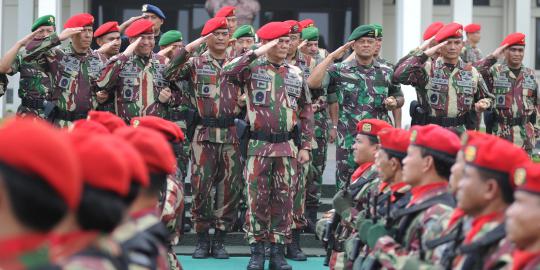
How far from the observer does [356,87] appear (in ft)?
38.0

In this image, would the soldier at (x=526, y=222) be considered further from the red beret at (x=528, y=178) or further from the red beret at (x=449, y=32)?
the red beret at (x=449, y=32)

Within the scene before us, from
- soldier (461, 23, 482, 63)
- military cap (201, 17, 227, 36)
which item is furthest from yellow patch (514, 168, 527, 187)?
soldier (461, 23, 482, 63)

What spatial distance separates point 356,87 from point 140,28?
2.22m

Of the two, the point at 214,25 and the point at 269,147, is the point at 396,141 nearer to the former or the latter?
the point at 269,147

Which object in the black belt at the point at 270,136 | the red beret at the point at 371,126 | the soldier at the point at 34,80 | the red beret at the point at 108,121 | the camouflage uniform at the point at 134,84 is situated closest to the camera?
the red beret at the point at 108,121

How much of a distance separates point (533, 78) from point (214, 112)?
419 centimetres

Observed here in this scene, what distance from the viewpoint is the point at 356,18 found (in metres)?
22.6

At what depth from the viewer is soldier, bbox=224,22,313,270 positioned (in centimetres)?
1063

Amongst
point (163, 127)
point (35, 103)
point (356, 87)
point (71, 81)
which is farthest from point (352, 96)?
point (163, 127)

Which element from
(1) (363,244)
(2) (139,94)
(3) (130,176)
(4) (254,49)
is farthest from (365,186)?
(3) (130,176)

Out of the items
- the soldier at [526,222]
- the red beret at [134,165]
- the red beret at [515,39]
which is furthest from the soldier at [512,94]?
the red beret at [134,165]

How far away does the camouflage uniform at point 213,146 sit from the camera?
11438mm

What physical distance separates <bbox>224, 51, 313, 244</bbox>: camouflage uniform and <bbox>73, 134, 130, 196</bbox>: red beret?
22.9ft

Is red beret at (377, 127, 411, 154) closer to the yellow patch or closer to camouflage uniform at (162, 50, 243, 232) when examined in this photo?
the yellow patch
